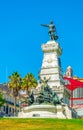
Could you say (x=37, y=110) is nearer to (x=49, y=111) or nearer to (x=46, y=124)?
(x=49, y=111)

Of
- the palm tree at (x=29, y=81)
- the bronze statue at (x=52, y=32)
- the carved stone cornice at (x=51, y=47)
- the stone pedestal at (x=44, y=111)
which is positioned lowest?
the stone pedestal at (x=44, y=111)

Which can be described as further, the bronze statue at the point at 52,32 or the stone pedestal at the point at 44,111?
the bronze statue at the point at 52,32

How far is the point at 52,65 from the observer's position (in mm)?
98125

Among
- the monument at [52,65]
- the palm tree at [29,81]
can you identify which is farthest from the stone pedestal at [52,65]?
the palm tree at [29,81]

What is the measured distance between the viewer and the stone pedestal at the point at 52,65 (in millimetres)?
95981

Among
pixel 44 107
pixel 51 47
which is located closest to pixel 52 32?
pixel 51 47

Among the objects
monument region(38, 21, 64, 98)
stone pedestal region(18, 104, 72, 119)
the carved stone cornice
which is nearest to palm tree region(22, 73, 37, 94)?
monument region(38, 21, 64, 98)

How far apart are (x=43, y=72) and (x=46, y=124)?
5065cm

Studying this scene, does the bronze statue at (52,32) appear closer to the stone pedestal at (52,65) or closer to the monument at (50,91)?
the monument at (50,91)

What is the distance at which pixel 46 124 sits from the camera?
47781mm

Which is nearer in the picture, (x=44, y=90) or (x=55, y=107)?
(x=55, y=107)

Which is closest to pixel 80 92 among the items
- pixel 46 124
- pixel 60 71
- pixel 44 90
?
pixel 60 71

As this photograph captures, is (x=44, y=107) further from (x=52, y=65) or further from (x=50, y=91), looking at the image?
(x=52, y=65)

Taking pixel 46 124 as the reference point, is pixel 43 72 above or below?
above
